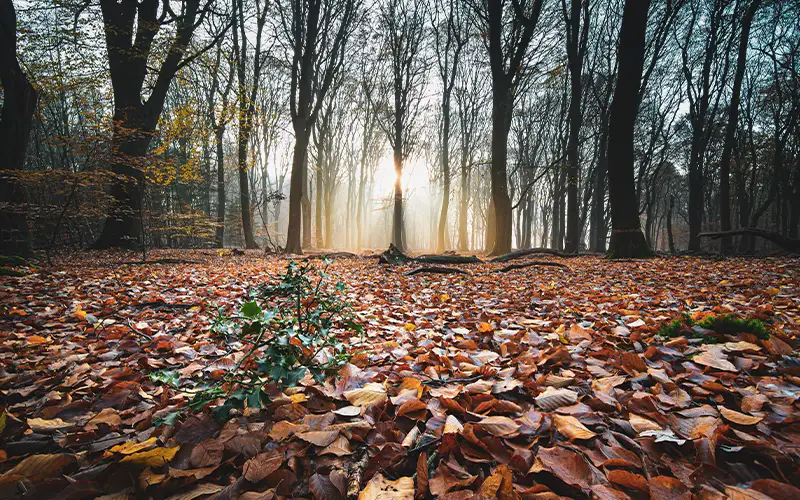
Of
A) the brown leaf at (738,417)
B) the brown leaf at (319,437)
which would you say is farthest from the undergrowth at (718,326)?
the brown leaf at (319,437)

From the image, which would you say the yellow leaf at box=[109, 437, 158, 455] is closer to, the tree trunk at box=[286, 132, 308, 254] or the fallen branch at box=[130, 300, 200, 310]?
the fallen branch at box=[130, 300, 200, 310]

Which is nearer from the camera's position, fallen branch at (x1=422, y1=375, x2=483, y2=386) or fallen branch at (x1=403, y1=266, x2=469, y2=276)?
fallen branch at (x1=422, y1=375, x2=483, y2=386)

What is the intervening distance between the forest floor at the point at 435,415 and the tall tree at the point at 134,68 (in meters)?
7.32

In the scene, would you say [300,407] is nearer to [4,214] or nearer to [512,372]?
[512,372]

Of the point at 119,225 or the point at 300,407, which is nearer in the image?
the point at 300,407

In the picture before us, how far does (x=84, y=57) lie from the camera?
7.55 meters

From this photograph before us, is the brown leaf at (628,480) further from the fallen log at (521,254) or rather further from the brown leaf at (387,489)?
the fallen log at (521,254)

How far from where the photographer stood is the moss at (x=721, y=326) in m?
1.70

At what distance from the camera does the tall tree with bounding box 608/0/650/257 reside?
614 cm

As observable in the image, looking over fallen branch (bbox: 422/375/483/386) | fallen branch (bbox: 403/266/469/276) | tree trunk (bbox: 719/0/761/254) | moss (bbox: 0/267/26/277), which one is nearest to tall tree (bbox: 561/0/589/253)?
tree trunk (bbox: 719/0/761/254)

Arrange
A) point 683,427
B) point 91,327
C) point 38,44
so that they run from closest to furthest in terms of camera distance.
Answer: point 683,427 → point 91,327 → point 38,44

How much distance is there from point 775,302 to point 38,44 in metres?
13.4

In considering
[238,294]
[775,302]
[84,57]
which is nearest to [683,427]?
[775,302]

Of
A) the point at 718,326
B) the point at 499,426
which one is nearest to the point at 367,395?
the point at 499,426
